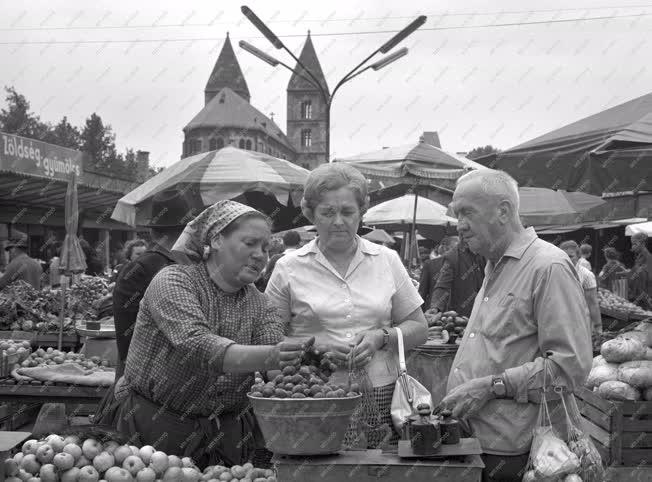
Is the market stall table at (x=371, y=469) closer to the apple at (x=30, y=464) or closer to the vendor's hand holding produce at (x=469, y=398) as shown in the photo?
the vendor's hand holding produce at (x=469, y=398)

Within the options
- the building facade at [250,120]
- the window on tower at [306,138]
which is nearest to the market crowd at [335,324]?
the building facade at [250,120]

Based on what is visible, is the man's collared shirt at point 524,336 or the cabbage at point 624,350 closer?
the man's collared shirt at point 524,336

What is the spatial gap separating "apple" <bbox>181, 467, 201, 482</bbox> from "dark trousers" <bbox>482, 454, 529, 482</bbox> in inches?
41.4

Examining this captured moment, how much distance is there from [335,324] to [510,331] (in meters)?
0.68

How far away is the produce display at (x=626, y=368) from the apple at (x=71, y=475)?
377 centimetres

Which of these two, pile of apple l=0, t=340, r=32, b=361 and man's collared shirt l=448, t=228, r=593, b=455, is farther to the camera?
pile of apple l=0, t=340, r=32, b=361

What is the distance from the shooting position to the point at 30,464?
9.56 ft

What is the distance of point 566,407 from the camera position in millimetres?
2695

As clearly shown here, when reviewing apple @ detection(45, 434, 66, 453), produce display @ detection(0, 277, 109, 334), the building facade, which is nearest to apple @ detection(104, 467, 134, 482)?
apple @ detection(45, 434, 66, 453)

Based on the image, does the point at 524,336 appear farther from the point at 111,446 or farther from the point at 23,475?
the point at 23,475

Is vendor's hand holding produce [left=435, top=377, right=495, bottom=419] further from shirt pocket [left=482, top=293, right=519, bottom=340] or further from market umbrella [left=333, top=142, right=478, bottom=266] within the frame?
market umbrella [left=333, top=142, right=478, bottom=266]

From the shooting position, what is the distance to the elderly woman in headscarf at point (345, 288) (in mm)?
3029

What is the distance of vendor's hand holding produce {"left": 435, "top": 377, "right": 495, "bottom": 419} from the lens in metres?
2.71

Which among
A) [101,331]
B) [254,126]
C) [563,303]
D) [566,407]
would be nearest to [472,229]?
[563,303]
